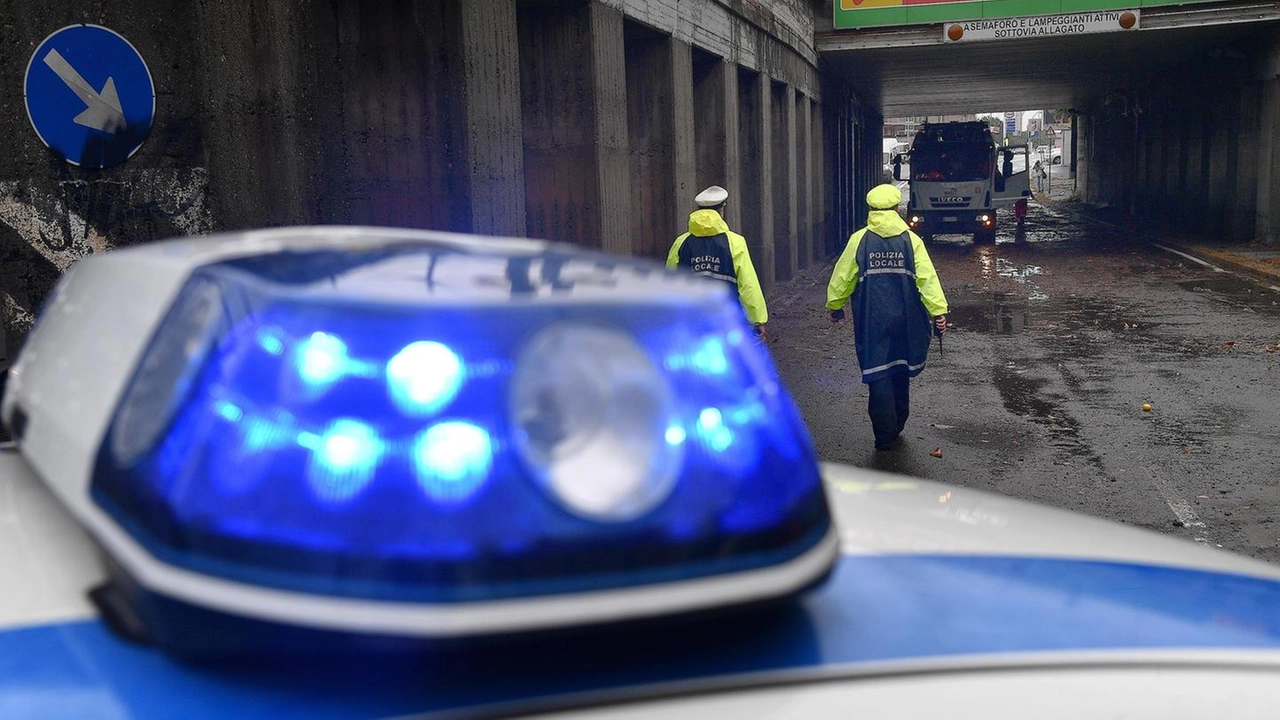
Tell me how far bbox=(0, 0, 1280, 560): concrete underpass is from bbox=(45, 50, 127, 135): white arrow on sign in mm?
80

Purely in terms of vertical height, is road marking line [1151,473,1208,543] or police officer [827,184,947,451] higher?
police officer [827,184,947,451]

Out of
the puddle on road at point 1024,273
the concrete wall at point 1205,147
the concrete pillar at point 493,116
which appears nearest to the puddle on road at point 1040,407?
the concrete pillar at point 493,116

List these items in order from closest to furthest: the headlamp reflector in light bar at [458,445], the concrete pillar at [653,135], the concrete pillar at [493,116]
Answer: the headlamp reflector in light bar at [458,445] < the concrete pillar at [493,116] < the concrete pillar at [653,135]

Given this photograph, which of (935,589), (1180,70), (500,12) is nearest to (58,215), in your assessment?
(500,12)

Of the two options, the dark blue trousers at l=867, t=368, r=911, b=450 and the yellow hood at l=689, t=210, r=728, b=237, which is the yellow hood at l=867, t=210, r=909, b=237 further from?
the yellow hood at l=689, t=210, r=728, b=237

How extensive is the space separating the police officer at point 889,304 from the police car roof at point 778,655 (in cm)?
727

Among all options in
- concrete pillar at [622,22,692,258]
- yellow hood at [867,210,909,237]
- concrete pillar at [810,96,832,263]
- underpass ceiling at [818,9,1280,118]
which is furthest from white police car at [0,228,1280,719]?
concrete pillar at [810,96,832,263]

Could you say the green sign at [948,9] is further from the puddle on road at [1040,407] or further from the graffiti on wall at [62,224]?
the graffiti on wall at [62,224]

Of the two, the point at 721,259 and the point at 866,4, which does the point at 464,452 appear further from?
the point at 866,4

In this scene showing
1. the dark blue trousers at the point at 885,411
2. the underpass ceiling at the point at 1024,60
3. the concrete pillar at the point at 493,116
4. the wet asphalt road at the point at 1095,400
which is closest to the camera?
the wet asphalt road at the point at 1095,400

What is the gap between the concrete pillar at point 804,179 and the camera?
987 inches

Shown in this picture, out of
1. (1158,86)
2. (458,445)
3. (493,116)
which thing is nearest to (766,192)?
(493,116)

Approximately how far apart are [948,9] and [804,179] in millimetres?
4178

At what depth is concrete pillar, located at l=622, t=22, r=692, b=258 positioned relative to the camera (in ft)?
48.5
